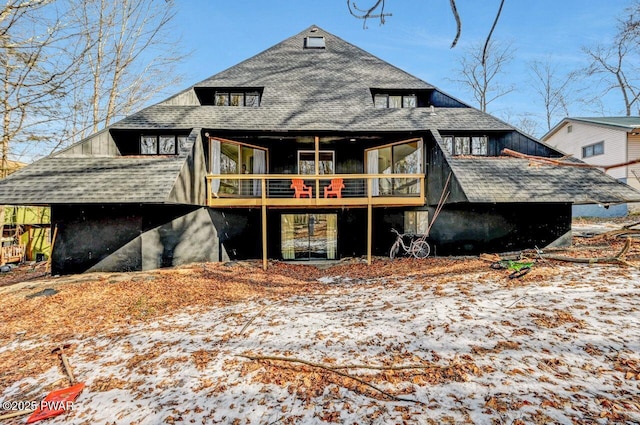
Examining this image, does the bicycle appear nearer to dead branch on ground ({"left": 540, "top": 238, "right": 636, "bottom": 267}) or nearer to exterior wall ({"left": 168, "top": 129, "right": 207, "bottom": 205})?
dead branch on ground ({"left": 540, "top": 238, "right": 636, "bottom": 267})

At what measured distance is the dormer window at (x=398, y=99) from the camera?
13539mm

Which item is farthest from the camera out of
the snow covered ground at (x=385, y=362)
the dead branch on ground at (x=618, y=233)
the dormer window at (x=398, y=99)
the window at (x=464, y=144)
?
the dormer window at (x=398, y=99)

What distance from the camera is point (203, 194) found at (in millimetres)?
10547

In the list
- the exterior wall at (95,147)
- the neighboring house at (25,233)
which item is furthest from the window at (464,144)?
the neighboring house at (25,233)

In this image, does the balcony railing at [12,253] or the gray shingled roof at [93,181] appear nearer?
the gray shingled roof at [93,181]

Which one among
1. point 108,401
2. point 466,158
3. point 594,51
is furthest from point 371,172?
point 594,51

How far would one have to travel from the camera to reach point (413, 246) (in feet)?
36.3

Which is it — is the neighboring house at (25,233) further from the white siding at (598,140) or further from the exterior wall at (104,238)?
the white siding at (598,140)

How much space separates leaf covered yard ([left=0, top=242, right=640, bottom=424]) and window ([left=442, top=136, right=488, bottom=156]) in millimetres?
5864

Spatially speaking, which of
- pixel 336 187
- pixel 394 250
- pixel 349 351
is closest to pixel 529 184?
pixel 394 250

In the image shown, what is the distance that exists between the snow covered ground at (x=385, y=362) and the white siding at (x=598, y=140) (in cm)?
1642

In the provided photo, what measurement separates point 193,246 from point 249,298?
13.6 ft

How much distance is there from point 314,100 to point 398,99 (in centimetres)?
404

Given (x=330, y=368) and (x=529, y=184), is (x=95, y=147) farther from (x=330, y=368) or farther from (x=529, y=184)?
(x=529, y=184)
